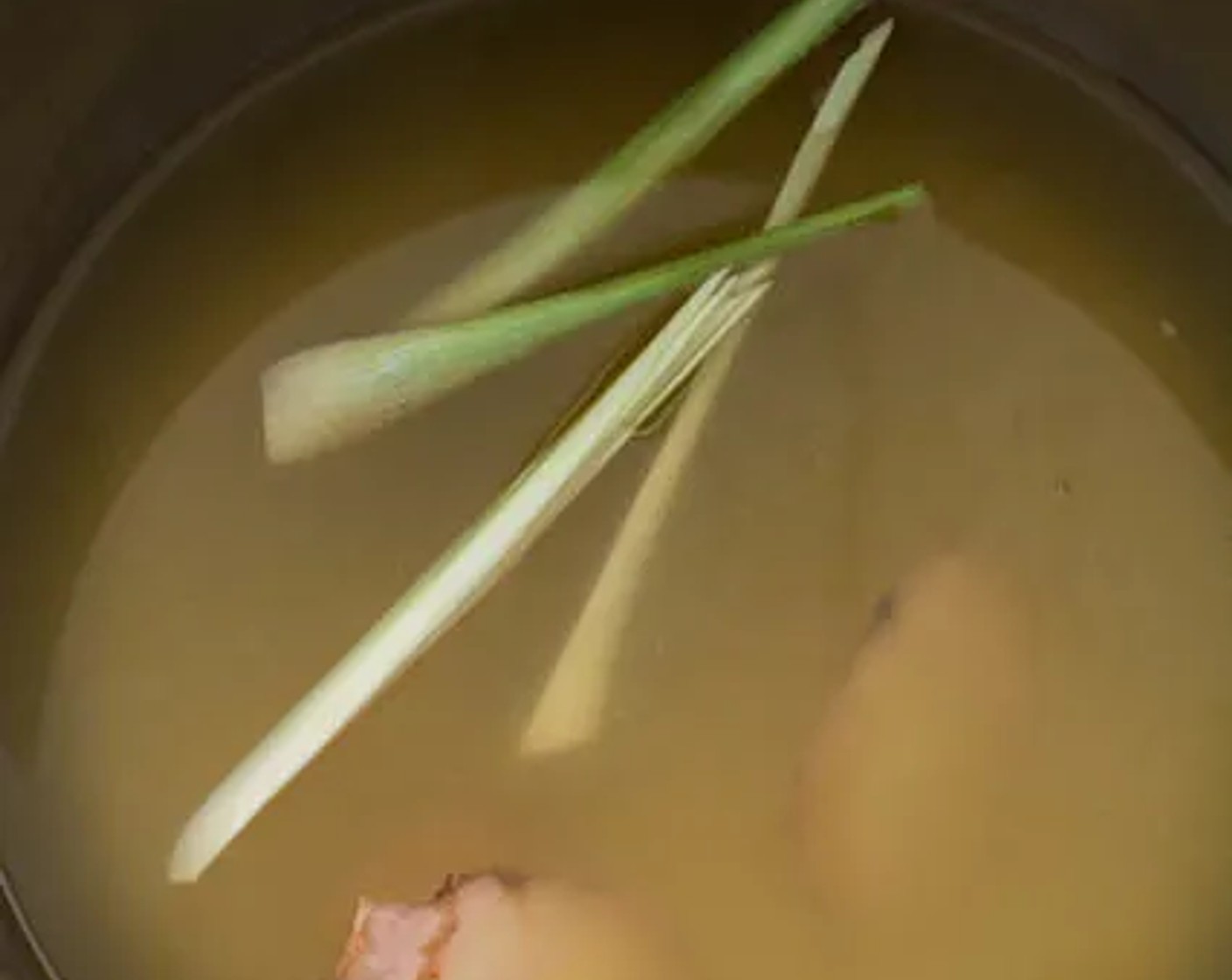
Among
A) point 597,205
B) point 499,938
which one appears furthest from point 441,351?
point 499,938

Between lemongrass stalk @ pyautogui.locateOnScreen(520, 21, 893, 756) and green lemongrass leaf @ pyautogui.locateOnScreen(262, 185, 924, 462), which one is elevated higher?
green lemongrass leaf @ pyautogui.locateOnScreen(262, 185, 924, 462)

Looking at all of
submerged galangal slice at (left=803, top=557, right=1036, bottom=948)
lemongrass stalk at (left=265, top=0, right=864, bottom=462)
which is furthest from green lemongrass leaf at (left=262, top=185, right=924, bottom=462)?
submerged galangal slice at (left=803, top=557, right=1036, bottom=948)

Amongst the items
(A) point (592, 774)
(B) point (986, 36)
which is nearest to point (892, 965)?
(A) point (592, 774)

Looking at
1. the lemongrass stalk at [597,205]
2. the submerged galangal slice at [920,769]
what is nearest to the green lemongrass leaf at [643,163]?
the lemongrass stalk at [597,205]

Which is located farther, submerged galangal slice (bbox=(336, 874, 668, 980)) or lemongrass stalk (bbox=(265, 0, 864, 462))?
lemongrass stalk (bbox=(265, 0, 864, 462))

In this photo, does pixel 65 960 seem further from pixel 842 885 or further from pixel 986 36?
pixel 986 36

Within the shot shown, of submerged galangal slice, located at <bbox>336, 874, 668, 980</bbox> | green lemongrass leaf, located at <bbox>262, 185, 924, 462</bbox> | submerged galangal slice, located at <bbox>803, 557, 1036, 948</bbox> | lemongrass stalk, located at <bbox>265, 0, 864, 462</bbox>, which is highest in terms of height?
lemongrass stalk, located at <bbox>265, 0, 864, 462</bbox>

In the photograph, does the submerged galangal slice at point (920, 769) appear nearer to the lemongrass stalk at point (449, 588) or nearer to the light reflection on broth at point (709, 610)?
the light reflection on broth at point (709, 610)

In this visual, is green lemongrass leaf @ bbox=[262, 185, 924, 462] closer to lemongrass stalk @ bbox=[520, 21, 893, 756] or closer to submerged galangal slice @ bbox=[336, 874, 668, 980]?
lemongrass stalk @ bbox=[520, 21, 893, 756]
